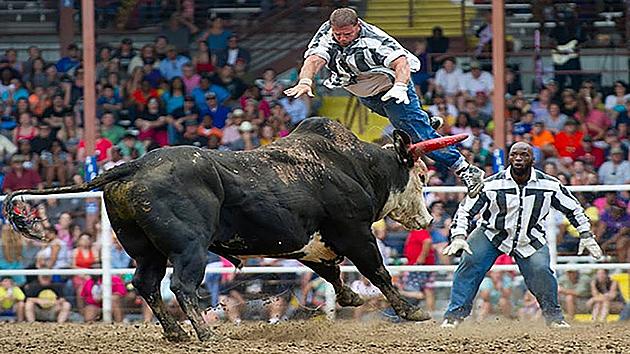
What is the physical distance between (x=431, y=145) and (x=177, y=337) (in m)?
2.09

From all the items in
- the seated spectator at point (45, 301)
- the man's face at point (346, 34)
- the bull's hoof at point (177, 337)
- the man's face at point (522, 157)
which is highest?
the man's face at point (346, 34)

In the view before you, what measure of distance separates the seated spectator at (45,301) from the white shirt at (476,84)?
5810 millimetres

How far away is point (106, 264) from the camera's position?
38.4ft

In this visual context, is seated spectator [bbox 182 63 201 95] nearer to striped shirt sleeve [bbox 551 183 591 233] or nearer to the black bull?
striped shirt sleeve [bbox 551 183 591 233]

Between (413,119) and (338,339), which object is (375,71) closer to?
(413,119)

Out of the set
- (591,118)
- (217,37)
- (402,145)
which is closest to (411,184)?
(402,145)

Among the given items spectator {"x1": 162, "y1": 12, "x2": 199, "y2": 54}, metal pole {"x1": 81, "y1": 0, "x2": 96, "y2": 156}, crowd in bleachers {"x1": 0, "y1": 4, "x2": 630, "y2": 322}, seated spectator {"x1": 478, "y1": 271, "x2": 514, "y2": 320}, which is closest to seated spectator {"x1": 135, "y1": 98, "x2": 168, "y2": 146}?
crowd in bleachers {"x1": 0, "y1": 4, "x2": 630, "y2": 322}

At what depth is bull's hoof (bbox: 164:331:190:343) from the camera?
7879mm

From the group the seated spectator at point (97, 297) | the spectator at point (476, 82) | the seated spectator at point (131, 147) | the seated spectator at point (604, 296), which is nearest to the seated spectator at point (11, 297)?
the seated spectator at point (97, 297)

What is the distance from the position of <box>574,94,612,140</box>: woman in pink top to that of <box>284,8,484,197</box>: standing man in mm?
6092

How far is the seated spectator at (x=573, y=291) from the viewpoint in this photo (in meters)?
11.4

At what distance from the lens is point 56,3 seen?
60.7 feet

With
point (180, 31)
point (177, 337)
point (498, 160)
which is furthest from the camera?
point (180, 31)

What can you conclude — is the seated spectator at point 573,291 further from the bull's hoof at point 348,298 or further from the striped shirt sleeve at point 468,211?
the bull's hoof at point 348,298
